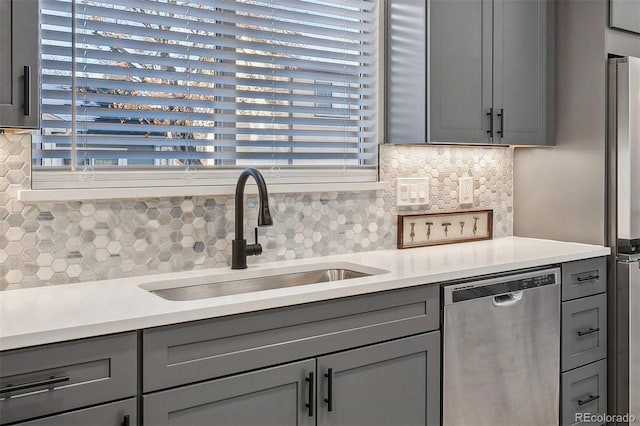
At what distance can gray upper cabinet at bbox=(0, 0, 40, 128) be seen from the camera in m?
1.57

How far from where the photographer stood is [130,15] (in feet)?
7.15

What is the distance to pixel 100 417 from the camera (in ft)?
4.91

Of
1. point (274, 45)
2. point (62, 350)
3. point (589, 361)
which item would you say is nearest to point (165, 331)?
point (62, 350)

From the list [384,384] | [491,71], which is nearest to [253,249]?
[384,384]

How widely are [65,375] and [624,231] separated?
244 centimetres

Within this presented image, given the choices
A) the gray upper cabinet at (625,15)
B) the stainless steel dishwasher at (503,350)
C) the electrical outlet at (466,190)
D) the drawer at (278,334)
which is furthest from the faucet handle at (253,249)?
the gray upper cabinet at (625,15)

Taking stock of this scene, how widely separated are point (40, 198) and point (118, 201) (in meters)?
0.27

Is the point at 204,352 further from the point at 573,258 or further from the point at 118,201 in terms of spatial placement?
the point at 573,258

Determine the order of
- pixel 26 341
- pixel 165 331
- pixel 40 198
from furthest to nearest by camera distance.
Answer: pixel 40 198 → pixel 165 331 → pixel 26 341

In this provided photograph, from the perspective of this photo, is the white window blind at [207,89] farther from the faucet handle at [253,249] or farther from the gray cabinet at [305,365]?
the gray cabinet at [305,365]

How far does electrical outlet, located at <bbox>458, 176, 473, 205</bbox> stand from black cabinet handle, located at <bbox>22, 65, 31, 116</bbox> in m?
2.08

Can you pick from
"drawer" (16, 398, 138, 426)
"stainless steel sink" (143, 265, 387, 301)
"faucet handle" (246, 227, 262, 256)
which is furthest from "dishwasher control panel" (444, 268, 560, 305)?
"drawer" (16, 398, 138, 426)

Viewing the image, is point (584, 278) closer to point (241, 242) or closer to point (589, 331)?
point (589, 331)

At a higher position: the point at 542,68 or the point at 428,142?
the point at 542,68
